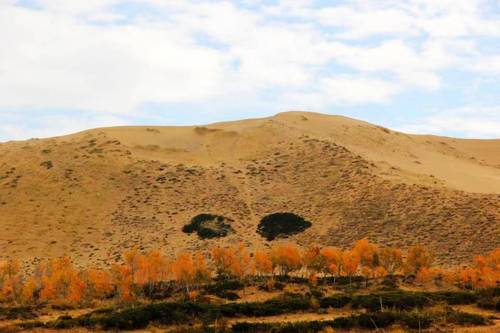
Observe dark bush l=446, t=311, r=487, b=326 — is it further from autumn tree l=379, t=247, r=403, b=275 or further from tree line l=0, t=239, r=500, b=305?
autumn tree l=379, t=247, r=403, b=275

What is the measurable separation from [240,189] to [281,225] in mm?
14575

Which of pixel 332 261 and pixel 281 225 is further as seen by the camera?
pixel 281 225

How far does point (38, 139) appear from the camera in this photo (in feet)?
368

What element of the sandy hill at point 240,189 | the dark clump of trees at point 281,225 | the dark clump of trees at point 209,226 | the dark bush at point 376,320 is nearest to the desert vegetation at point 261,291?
the dark bush at point 376,320

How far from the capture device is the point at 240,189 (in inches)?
3516

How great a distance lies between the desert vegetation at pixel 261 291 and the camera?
3183 cm

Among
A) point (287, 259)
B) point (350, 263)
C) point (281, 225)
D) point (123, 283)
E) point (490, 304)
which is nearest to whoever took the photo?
point (490, 304)

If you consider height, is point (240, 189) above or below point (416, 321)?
above

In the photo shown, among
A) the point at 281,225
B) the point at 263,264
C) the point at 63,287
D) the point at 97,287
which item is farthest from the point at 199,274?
the point at 281,225

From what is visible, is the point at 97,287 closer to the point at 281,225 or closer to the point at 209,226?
the point at 209,226

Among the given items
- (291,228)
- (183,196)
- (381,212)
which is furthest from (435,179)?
(183,196)

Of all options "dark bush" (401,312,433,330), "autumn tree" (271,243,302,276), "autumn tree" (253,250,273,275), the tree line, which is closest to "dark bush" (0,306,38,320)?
the tree line

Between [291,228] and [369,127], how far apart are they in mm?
51818

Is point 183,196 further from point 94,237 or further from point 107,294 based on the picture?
point 107,294
